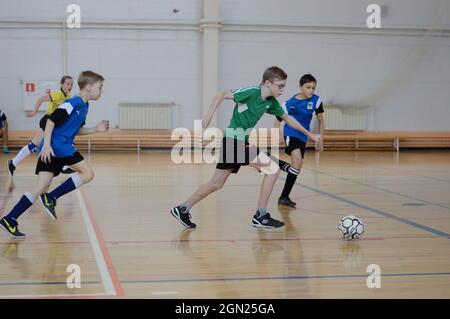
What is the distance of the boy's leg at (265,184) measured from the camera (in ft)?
22.4

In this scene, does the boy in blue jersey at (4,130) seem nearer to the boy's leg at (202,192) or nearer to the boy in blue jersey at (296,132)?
the boy in blue jersey at (296,132)

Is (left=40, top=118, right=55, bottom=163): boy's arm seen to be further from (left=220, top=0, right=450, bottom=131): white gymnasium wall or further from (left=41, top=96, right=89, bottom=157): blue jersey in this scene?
(left=220, top=0, right=450, bottom=131): white gymnasium wall

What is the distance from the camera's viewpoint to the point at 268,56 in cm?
1770

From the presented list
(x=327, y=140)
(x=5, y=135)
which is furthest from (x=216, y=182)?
(x=327, y=140)

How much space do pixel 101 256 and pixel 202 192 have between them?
146cm

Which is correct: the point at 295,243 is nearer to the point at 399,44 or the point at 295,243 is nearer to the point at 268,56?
the point at 268,56

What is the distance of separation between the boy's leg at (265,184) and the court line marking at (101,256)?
1.61 meters

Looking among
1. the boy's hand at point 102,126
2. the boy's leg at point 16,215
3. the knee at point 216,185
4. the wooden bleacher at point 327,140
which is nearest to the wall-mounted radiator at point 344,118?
the wooden bleacher at point 327,140

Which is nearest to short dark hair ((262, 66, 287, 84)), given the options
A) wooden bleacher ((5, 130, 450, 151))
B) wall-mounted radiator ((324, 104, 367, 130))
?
wooden bleacher ((5, 130, 450, 151))

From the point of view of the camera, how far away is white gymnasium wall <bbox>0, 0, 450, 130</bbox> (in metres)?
17.0

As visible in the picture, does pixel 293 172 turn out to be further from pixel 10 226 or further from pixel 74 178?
pixel 10 226

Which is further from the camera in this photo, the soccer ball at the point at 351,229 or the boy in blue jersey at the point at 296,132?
the boy in blue jersey at the point at 296,132

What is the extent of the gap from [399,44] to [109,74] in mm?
7644
